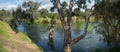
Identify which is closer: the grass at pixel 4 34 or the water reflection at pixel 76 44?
the grass at pixel 4 34

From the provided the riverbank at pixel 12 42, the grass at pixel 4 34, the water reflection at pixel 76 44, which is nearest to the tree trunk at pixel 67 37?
the water reflection at pixel 76 44

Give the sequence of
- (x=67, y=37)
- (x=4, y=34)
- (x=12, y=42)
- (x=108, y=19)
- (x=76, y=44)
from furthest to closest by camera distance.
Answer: (x=76, y=44) → (x=108, y=19) → (x=67, y=37) → (x=4, y=34) → (x=12, y=42)

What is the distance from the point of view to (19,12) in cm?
10706

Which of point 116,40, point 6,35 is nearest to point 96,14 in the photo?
point 116,40

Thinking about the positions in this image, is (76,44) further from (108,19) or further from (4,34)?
(4,34)

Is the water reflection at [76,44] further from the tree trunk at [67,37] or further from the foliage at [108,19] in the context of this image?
the tree trunk at [67,37]

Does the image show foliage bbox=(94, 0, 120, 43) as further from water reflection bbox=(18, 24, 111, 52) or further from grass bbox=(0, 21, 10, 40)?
grass bbox=(0, 21, 10, 40)

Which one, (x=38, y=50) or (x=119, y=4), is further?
(x=119, y=4)

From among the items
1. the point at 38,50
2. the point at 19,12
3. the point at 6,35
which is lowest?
the point at 19,12

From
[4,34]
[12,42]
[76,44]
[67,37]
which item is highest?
[4,34]

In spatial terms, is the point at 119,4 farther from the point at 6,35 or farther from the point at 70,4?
the point at 6,35

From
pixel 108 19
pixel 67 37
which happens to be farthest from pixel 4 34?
pixel 108 19

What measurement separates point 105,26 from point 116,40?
220 cm

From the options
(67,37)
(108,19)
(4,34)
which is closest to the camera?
(4,34)
